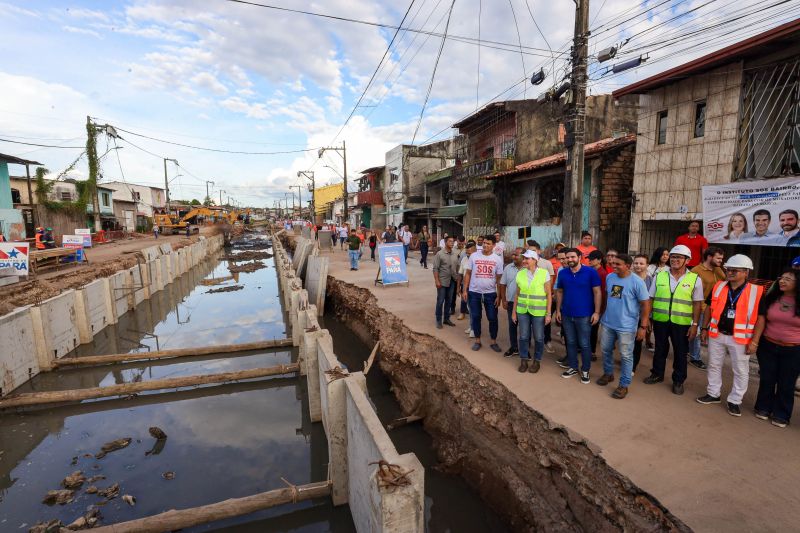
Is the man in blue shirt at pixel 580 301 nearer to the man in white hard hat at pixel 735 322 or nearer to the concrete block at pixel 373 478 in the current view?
the man in white hard hat at pixel 735 322

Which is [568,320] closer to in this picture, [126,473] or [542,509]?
[542,509]

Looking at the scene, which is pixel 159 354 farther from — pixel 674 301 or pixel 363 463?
pixel 674 301

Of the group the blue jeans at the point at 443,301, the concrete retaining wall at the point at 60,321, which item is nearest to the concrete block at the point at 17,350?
the concrete retaining wall at the point at 60,321

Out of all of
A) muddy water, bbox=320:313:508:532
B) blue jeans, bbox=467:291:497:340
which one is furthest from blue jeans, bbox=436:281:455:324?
muddy water, bbox=320:313:508:532

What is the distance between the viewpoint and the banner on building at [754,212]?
23.3ft

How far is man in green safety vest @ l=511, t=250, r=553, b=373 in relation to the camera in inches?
211

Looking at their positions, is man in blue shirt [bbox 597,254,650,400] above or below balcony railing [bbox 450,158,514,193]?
below

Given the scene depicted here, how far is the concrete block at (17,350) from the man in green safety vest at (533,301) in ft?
29.5

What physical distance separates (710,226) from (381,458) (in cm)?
908

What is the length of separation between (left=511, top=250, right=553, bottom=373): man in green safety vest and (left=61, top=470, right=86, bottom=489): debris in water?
6.06m

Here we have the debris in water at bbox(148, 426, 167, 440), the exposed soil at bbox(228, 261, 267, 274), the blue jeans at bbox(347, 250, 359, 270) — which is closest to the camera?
the debris in water at bbox(148, 426, 167, 440)

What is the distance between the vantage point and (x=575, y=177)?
8.16 meters

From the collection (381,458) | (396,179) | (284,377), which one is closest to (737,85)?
(381,458)

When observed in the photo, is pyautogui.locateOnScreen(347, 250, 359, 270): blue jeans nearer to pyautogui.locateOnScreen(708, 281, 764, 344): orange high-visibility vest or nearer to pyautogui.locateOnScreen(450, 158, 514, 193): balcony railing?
pyautogui.locateOnScreen(450, 158, 514, 193): balcony railing
